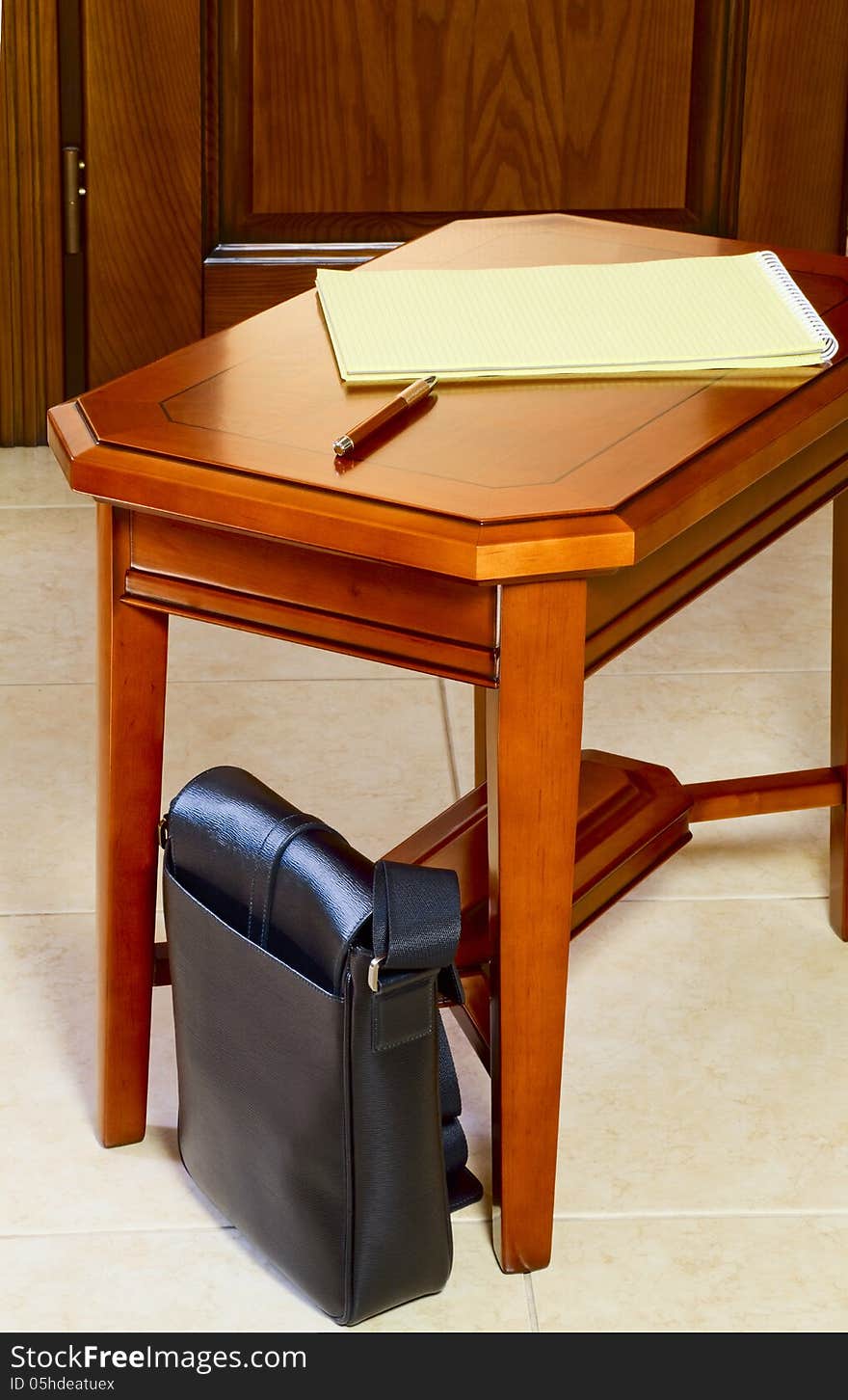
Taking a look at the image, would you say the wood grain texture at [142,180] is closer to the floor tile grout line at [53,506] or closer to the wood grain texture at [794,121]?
the floor tile grout line at [53,506]

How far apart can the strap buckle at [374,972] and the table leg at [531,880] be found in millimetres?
114

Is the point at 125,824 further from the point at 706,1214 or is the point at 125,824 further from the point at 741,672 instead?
the point at 741,672

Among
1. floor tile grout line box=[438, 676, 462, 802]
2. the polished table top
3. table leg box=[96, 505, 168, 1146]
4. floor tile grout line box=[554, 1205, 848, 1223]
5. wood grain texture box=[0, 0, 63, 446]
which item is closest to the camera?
the polished table top

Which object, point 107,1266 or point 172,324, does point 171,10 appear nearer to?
point 172,324

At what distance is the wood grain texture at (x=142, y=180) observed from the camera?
279 centimetres

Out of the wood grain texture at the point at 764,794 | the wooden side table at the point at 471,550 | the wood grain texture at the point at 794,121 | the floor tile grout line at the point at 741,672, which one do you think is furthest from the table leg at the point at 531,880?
the wood grain texture at the point at 794,121

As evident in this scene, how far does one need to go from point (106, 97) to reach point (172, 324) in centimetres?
37

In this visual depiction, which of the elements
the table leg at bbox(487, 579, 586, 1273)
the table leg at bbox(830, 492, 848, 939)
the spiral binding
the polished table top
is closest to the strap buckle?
the table leg at bbox(487, 579, 586, 1273)

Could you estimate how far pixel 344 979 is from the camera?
1137mm

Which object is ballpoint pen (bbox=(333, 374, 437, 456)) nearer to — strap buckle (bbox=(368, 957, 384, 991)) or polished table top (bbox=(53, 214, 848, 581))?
polished table top (bbox=(53, 214, 848, 581))

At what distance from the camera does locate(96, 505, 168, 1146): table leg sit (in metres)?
1.28

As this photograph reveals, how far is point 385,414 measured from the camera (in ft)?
3.99

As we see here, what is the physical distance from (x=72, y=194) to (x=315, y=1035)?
6.73 feet

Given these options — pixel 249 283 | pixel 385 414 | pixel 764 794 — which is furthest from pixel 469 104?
pixel 385 414
